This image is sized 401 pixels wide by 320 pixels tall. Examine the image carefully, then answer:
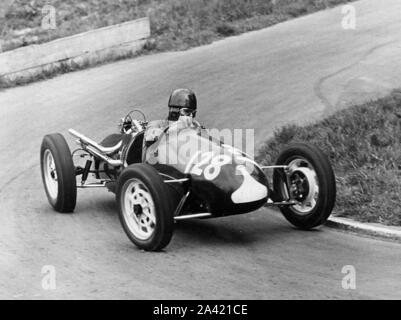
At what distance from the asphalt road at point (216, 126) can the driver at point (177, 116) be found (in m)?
1.06

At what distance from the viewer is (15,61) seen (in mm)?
16719

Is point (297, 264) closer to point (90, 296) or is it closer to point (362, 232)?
point (362, 232)

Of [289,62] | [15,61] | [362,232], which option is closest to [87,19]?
[15,61]

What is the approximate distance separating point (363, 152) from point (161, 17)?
10.1 meters

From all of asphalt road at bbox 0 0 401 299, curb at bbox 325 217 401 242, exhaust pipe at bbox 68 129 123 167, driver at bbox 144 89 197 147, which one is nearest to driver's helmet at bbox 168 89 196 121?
driver at bbox 144 89 197 147

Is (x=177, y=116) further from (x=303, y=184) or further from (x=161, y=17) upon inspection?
(x=161, y=17)

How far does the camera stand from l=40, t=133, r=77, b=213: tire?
939 centimetres

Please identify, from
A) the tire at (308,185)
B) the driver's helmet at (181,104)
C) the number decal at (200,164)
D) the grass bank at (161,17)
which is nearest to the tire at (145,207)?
the number decal at (200,164)

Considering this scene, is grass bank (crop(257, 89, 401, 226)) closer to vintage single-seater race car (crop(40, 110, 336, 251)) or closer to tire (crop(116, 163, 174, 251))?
vintage single-seater race car (crop(40, 110, 336, 251))

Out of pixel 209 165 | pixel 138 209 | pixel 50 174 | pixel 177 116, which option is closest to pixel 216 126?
pixel 50 174

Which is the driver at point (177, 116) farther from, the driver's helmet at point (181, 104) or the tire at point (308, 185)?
the tire at point (308, 185)

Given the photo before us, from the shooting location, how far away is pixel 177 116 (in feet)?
29.9

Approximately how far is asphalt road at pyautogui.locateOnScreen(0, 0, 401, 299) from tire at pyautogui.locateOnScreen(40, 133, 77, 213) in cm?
14

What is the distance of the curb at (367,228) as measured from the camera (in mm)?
8438
